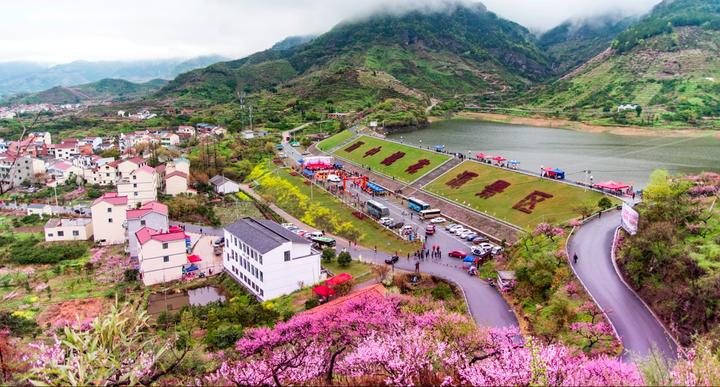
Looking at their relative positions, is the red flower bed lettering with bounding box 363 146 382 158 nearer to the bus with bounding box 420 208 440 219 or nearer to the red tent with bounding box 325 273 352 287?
the bus with bounding box 420 208 440 219

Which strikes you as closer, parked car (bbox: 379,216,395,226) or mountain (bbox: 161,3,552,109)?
parked car (bbox: 379,216,395,226)

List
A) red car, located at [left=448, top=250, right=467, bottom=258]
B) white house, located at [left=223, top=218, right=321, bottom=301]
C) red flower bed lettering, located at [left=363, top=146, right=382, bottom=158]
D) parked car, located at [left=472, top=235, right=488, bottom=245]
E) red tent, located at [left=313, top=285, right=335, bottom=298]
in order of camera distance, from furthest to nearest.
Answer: red flower bed lettering, located at [left=363, top=146, right=382, bottom=158], parked car, located at [left=472, top=235, right=488, bottom=245], red car, located at [left=448, top=250, right=467, bottom=258], white house, located at [left=223, top=218, right=321, bottom=301], red tent, located at [left=313, top=285, right=335, bottom=298]

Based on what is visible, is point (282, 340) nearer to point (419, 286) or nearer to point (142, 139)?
point (419, 286)

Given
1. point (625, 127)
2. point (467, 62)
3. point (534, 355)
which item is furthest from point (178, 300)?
point (467, 62)

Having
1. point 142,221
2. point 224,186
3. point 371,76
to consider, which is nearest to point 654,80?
point 371,76

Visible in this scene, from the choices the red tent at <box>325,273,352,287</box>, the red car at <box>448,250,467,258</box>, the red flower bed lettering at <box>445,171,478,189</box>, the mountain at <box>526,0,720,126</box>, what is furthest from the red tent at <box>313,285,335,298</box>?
the mountain at <box>526,0,720,126</box>

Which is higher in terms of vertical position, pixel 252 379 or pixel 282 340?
pixel 252 379
